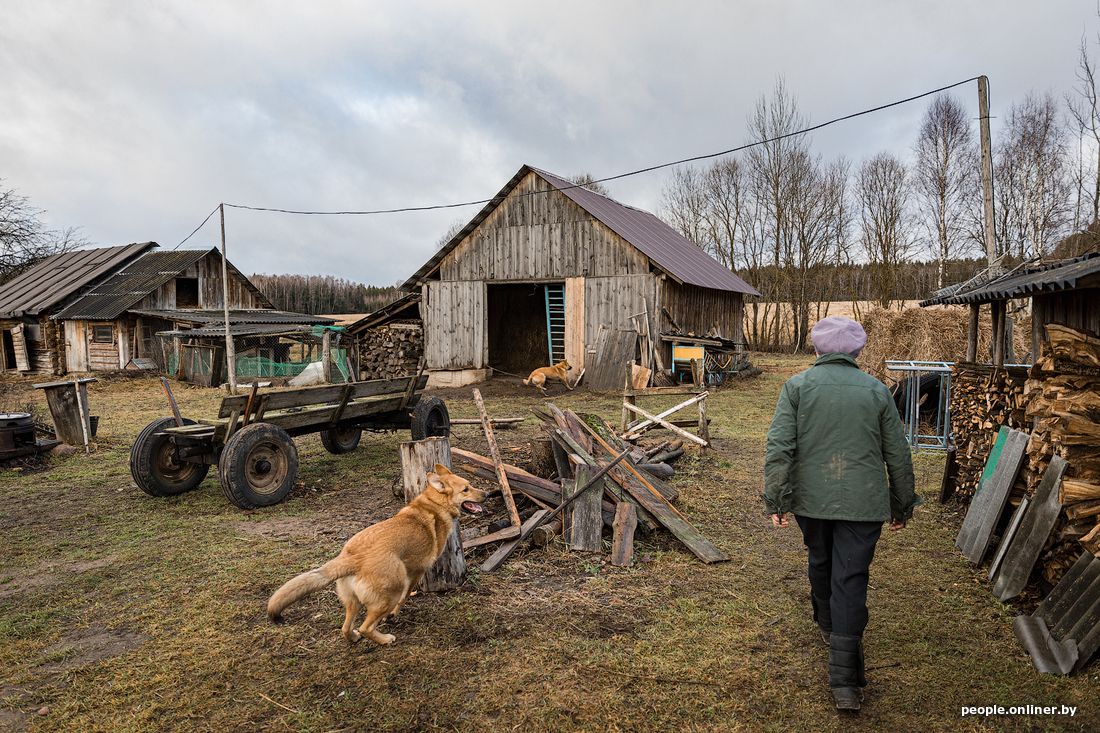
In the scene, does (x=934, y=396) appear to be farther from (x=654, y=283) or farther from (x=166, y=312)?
(x=166, y=312)

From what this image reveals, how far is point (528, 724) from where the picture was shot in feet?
9.93

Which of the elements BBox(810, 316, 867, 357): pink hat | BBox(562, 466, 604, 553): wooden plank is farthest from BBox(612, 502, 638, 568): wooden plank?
BBox(810, 316, 867, 357): pink hat

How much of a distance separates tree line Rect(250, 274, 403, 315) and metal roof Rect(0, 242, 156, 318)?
32.3ft

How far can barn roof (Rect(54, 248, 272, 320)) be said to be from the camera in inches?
919

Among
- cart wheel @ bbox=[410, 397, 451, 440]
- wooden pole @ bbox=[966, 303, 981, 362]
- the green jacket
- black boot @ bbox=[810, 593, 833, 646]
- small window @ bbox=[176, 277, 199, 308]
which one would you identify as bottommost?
black boot @ bbox=[810, 593, 833, 646]

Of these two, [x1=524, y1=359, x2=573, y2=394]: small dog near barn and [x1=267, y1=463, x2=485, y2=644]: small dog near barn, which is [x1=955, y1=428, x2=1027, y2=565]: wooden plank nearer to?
[x1=267, y1=463, x2=485, y2=644]: small dog near barn

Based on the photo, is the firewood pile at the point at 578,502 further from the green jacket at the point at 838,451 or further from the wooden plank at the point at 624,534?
the green jacket at the point at 838,451

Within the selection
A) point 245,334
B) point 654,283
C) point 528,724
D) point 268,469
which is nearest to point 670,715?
point 528,724

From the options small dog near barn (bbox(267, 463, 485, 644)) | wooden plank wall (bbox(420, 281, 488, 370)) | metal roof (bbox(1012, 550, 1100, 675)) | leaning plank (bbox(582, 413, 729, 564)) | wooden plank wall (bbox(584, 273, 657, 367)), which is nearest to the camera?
metal roof (bbox(1012, 550, 1100, 675))

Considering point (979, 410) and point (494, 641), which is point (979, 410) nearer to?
point (979, 410)

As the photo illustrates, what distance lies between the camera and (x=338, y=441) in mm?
9398

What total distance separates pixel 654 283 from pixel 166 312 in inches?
721

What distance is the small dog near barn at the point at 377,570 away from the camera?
11.4 ft

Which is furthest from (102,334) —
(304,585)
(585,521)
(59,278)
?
(304,585)
